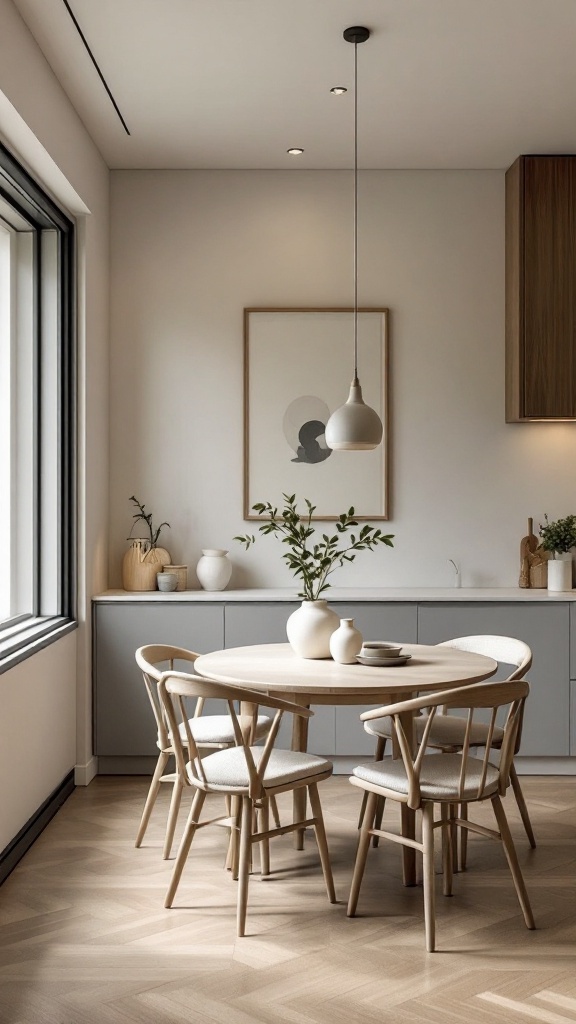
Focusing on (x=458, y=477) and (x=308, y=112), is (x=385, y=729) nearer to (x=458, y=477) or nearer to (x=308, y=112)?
(x=458, y=477)

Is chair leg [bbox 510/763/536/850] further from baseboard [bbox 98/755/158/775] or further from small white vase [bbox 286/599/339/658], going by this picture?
baseboard [bbox 98/755/158/775]

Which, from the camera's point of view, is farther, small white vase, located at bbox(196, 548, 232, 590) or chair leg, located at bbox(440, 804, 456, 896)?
small white vase, located at bbox(196, 548, 232, 590)

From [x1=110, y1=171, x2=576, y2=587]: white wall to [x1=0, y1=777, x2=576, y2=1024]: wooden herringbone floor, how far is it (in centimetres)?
177

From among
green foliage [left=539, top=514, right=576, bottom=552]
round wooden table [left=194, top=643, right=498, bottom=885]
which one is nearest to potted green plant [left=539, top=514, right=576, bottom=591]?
green foliage [left=539, top=514, right=576, bottom=552]

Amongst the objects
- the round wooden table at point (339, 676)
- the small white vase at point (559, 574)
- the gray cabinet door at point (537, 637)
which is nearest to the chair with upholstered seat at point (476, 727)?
the round wooden table at point (339, 676)

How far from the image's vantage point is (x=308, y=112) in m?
4.51

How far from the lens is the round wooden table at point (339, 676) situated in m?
3.12

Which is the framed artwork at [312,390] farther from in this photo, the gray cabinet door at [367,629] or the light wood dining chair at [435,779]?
the light wood dining chair at [435,779]

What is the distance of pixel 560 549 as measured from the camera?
5.08 meters

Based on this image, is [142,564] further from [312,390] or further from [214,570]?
[312,390]

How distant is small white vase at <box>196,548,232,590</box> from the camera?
505 cm

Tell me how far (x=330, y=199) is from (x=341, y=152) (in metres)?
0.31

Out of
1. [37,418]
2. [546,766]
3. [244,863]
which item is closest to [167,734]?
[244,863]

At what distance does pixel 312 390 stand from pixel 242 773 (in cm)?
267
